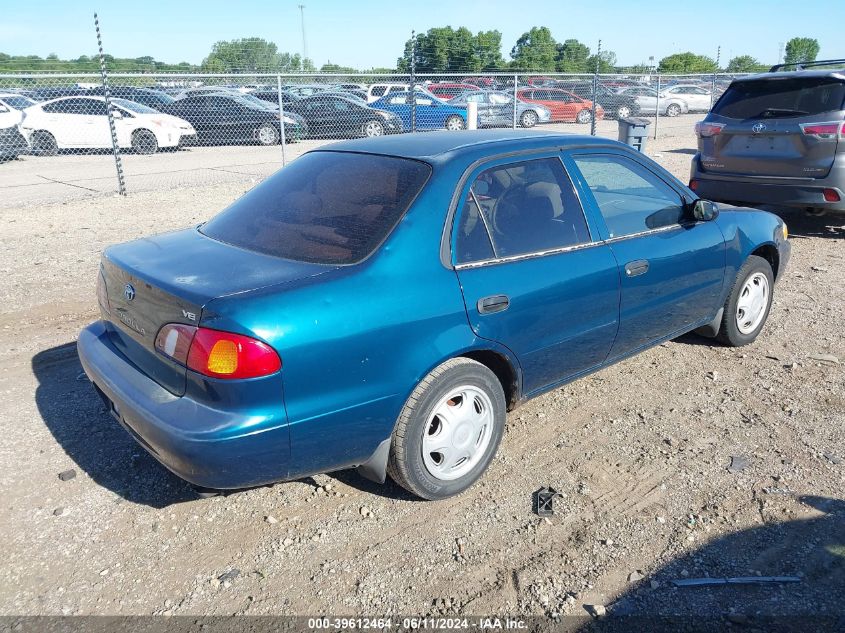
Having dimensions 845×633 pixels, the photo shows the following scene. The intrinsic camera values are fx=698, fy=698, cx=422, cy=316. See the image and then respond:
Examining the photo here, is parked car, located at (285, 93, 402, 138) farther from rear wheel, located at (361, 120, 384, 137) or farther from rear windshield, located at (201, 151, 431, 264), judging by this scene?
rear windshield, located at (201, 151, 431, 264)

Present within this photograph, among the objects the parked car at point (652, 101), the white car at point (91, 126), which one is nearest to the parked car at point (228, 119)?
the white car at point (91, 126)

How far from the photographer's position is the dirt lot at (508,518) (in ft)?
8.89

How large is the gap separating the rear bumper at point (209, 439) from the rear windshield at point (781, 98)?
719 centimetres

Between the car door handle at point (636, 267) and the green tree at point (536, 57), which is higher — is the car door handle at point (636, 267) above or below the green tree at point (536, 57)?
below

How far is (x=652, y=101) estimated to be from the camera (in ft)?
90.1

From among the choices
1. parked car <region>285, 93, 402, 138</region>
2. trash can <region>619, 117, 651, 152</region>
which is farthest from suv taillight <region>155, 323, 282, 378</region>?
parked car <region>285, 93, 402, 138</region>

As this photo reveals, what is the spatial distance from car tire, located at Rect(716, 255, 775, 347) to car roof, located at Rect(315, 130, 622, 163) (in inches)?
59.1

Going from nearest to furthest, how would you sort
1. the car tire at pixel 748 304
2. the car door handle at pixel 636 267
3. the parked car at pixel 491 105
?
the car door handle at pixel 636 267, the car tire at pixel 748 304, the parked car at pixel 491 105

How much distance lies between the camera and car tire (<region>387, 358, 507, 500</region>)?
3.04 metres

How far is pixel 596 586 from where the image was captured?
2.76 meters

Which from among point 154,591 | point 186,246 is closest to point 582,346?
point 186,246

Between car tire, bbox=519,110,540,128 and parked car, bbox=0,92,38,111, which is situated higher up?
parked car, bbox=0,92,38,111

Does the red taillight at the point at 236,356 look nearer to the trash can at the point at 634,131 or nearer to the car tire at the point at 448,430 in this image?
the car tire at the point at 448,430

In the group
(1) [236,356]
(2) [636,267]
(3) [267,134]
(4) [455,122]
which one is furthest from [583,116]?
(1) [236,356]
